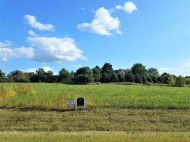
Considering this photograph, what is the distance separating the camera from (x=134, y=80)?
194 ft

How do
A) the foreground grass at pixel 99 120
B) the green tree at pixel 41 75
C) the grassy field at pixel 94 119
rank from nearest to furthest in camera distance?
the grassy field at pixel 94 119, the foreground grass at pixel 99 120, the green tree at pixel 41 75

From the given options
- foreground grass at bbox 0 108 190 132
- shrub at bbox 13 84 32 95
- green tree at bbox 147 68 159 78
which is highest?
green tree at bbox 147 68 159 78

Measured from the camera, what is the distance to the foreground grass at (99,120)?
6688mm

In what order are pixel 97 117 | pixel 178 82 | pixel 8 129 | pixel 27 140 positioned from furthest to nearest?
pixel 178 82 < pixel 97 117 < pixel 8 129 < pixel 27 140

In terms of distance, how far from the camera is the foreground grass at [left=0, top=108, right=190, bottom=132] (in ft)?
21.9

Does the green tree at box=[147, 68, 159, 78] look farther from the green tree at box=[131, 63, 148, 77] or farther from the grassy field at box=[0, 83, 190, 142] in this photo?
the grassy field at box=[0, 83, 190, 142]

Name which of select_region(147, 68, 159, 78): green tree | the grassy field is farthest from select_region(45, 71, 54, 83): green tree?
select_region(147, 68, 159, 78): green tree

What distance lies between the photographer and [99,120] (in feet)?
24.2

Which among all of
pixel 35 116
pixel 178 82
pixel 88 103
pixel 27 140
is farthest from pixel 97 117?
pixel 178 82

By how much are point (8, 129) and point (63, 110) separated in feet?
9.65

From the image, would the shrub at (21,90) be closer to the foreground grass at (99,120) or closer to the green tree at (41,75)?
the foreground grass at (99,120)

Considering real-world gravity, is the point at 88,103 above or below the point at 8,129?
above

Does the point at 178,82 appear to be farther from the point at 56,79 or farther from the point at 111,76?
the point at 56,79

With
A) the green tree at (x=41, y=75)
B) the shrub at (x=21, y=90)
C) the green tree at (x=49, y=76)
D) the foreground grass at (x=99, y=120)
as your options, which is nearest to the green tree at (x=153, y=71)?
the green tree at (x=49, y=76)
